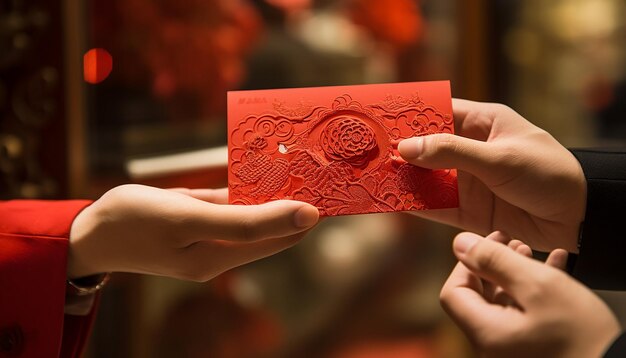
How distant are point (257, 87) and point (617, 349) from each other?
1267 millimetres

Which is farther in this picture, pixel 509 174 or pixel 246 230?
pixel 509 174

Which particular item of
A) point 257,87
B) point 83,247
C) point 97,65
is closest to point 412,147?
point 83,247

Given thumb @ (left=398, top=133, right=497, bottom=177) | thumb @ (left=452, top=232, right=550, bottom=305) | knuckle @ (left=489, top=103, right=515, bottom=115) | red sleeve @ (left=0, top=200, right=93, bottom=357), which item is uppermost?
knuckle @ (left=489, top=103, right=515, bottom=115)

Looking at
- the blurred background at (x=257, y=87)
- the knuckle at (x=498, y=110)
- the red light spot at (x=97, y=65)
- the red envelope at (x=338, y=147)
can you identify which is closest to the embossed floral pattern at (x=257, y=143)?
the red envelope at (x=338, y=147)

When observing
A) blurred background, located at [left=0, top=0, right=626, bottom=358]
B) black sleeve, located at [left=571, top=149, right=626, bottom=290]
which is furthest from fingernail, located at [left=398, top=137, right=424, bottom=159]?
blurred background, located at [left=0, top=0, right=626, bottom=358]

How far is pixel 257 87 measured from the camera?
1608 millimetres

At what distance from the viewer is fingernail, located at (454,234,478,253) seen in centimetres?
59

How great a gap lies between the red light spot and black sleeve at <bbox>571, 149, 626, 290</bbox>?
1288 mm

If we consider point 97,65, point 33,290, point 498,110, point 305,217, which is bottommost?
point 33,290

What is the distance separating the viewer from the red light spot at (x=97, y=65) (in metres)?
1.53

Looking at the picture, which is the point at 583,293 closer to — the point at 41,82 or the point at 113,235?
the point at 113,235

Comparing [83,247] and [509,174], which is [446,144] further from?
[83,247]

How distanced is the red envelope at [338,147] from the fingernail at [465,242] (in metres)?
0.15

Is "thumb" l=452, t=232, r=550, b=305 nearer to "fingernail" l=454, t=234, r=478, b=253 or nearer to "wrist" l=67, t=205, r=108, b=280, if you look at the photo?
"fingernail" l=454, t=234, r=478, b=253
